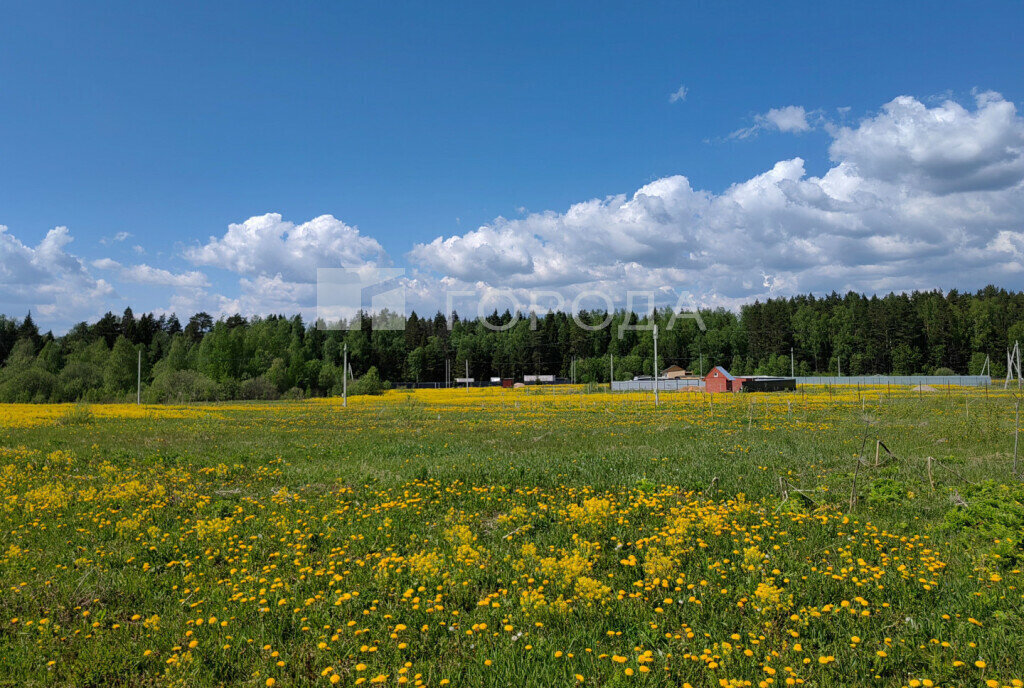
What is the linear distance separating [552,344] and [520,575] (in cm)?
11433

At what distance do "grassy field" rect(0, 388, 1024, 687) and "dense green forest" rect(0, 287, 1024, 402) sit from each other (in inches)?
2855

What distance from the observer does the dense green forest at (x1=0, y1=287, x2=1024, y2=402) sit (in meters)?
87.2

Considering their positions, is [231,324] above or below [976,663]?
above

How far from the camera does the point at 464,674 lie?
4.54 meters

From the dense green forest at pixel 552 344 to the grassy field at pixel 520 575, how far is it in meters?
72.5

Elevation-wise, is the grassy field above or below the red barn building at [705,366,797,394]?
above

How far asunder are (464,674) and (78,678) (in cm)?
337

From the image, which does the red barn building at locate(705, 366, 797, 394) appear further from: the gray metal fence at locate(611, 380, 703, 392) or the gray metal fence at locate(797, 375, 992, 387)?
the gray metal fence at locate(797, 375, 992, 387)

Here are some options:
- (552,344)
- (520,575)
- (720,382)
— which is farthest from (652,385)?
(520,575)

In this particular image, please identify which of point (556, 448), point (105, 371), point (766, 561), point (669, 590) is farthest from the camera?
point (105, 371)

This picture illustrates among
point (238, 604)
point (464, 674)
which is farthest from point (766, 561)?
point (238, 604)

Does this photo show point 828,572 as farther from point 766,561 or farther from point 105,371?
point 105,371

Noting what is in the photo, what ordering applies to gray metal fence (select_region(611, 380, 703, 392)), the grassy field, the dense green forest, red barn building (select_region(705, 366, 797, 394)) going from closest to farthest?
the grassy field → red barn building (select_region(705, 366, 797, 394)) → gray metal fence (select_region(611, 380, 703, 392)) → the dense green forest

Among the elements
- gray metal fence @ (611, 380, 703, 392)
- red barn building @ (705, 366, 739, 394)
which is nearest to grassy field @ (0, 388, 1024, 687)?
red barn building @ (705, 366, 739, 394)
